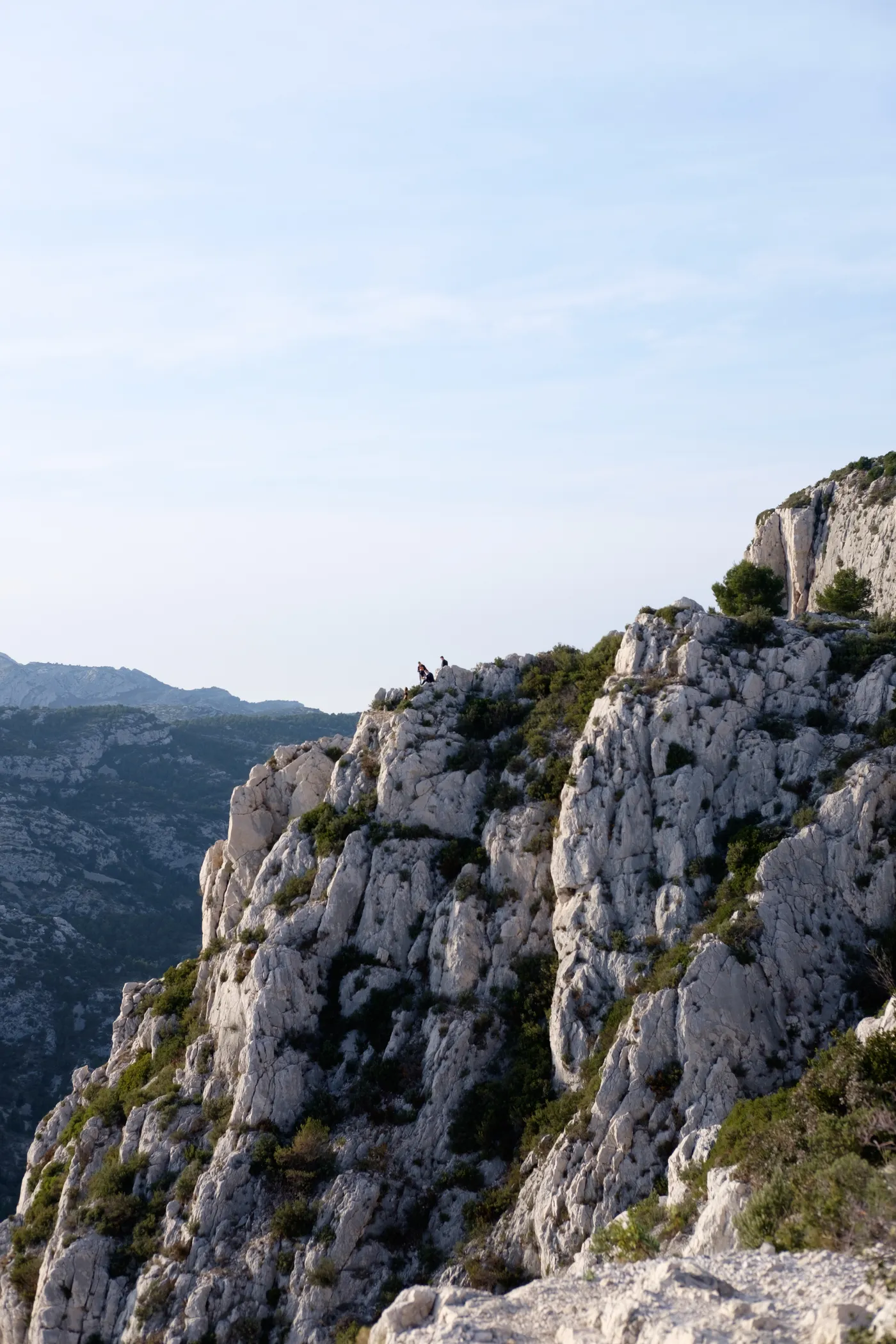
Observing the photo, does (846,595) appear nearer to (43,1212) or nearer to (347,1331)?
(347,1331)

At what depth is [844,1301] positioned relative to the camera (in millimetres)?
16375

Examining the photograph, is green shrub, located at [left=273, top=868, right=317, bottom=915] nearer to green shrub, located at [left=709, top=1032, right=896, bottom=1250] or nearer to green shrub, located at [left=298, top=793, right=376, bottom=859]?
green shrub, located at [left=298, top=793, right=376, bottom=859]

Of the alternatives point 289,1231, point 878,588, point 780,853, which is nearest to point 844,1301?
point 780,853

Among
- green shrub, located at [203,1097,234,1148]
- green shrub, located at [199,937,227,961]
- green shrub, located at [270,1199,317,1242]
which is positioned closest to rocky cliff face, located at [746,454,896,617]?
green shrub, located at [199,937,227,961]

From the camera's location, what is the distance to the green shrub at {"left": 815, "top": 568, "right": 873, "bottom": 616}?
61.9m

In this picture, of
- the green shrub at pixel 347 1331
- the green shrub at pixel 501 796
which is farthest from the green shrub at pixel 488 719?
the green shrub at pixel 347 1331

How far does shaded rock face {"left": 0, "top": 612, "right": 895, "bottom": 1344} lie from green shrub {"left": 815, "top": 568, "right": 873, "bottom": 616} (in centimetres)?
1904

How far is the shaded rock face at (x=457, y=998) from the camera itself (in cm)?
3244

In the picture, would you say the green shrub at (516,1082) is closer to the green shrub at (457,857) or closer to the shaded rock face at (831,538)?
the green shrub at (457,857)

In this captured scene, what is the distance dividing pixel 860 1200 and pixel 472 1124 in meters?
18.6

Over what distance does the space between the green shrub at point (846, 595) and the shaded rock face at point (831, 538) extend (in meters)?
3.74

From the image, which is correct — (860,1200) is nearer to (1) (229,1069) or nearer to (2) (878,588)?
(1) (229,1069)

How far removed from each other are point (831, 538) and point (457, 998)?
5044 cm

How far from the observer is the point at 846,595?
61875 mm
